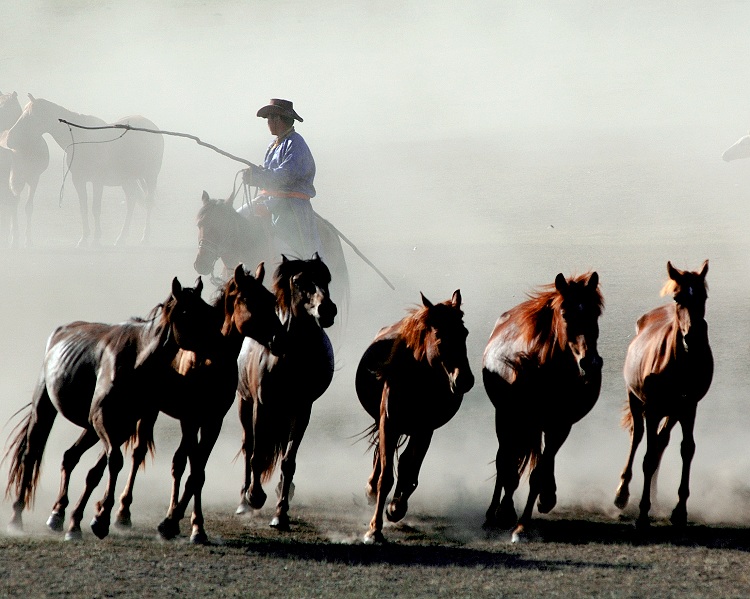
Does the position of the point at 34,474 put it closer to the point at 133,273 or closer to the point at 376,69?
the point at 133,273

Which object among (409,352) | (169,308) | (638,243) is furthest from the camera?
(638,243)

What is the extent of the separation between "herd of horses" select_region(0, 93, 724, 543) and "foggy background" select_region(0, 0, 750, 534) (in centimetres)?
68

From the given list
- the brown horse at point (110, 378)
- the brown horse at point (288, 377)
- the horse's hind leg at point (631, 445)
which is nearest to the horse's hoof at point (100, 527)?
the brown horse at point (110, 378)

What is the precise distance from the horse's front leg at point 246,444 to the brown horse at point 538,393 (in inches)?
66.3

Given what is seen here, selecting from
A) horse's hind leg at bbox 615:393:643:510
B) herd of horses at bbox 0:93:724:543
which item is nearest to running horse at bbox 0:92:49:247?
herd of horses at bbox 0:93:724:543

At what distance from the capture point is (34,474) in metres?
7.18

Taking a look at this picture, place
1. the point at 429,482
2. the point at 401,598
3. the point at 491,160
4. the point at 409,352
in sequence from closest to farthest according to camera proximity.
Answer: the point at 401,598, the point at 409,352, the point at 429,482, the point at 491,160

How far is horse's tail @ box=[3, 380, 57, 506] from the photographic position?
7.10 meters

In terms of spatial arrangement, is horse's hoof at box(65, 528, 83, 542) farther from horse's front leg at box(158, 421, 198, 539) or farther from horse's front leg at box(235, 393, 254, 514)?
horse's front leg at box(235, 393, 254, 514)

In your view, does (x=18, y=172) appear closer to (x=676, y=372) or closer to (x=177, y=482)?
(x=177, y=482)

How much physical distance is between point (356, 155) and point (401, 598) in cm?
3557

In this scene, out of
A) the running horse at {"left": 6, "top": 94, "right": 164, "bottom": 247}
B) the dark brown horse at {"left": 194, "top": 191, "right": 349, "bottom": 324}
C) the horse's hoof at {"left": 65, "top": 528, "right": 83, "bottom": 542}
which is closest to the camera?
the horse's hoof at {"left": 65, "top": 528, "right": 83, "bottom": 542}

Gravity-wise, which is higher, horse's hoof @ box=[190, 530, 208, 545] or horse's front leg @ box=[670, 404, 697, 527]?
horse's front leg @ box=[670, 404, 697, 527]

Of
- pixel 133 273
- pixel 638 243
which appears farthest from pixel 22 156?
pixel 638 243
